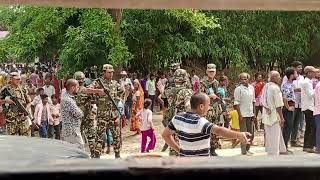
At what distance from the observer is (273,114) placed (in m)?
9.15

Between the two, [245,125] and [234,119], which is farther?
[234,119]

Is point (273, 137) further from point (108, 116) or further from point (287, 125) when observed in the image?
point (108, 116)

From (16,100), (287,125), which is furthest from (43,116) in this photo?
(287,125)

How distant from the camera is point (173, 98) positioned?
8633 mm

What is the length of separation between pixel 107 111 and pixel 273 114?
258 centimetres

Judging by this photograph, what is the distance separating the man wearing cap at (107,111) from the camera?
8914 mm

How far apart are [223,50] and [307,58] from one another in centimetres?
565

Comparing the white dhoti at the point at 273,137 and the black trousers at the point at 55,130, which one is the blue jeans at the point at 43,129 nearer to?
the black trousers at the point at 55,130

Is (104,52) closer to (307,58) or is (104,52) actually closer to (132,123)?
(132,123)

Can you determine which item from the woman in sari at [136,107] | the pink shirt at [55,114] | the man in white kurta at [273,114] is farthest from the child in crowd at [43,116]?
the man in white kurta at [273,114]

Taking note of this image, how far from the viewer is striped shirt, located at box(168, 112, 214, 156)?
4746 mm

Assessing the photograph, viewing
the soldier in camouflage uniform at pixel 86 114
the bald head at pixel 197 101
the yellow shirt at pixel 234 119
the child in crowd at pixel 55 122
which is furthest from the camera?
the child in crowd at pixel 55 122

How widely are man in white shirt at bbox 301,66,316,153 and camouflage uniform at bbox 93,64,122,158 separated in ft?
10.4

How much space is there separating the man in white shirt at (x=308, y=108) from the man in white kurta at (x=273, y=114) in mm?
931
